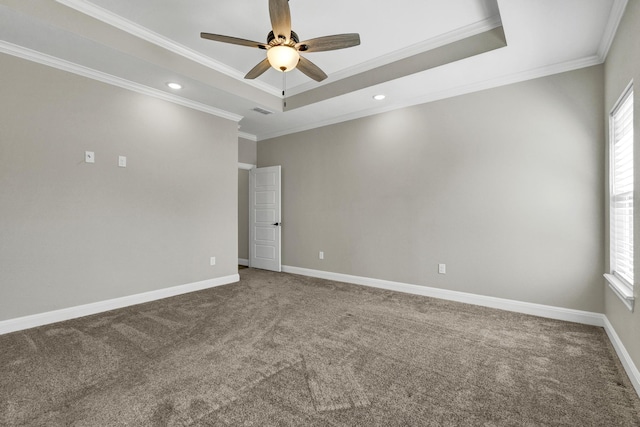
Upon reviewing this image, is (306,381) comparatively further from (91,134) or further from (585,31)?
(585,31)

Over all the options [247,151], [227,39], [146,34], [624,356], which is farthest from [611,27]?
[247,151]

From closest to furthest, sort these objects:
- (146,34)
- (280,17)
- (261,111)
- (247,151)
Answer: (280,17) → (146,34) → (261,111) → (247,151)

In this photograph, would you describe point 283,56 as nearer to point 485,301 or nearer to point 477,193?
point 477,193

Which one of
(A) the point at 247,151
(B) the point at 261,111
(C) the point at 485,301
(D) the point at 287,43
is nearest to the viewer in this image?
(D) the point at 287,43

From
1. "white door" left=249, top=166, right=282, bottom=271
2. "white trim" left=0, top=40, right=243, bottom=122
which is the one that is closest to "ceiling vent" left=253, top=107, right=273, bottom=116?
"white trim" left=0, top=40, right=243, bottom=122

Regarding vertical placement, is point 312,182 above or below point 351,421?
above

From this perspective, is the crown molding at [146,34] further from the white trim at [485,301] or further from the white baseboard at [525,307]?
the white baseboard at [525,307]

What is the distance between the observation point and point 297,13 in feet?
9.21

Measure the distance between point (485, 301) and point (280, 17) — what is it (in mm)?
3739

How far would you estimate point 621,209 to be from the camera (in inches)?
102

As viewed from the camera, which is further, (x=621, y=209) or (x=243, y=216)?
(x=243, y=216)

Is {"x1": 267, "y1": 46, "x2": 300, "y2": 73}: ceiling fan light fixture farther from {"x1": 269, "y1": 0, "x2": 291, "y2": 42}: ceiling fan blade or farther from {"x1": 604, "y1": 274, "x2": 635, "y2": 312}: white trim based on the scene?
{"x1": 604, "y1": 274, "x2": 635, "y2": 312}: white trim

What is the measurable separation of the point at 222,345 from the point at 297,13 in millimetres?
3109

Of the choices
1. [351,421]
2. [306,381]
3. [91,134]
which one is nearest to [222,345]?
[306,381]
